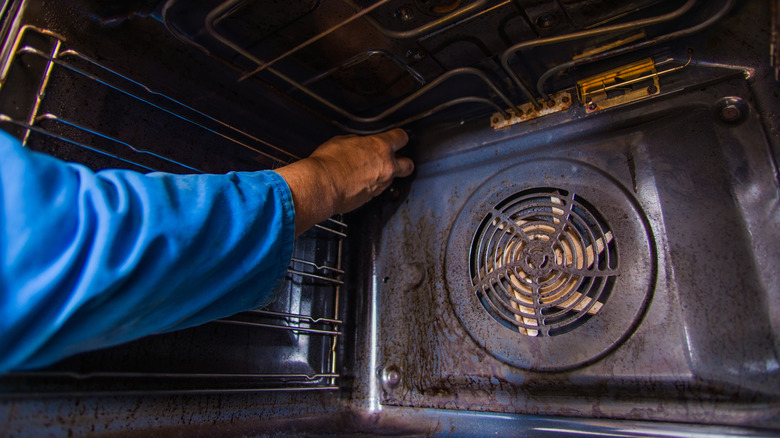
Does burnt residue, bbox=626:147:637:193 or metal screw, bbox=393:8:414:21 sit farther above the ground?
metal screw, bbox=393:8:414:21

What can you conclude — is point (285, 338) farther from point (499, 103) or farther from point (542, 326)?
point (499, 103)

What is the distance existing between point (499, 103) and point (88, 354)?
1.04 metres

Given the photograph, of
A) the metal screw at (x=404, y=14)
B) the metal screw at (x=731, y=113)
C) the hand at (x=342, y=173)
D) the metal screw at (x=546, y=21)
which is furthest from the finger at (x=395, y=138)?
the metal screw at (x=731, y=113)

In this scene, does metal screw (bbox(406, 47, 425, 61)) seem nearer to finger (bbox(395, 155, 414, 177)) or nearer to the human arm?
finger (bbox(395, 155, 414, 177))

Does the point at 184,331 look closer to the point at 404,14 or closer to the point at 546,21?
the point at 404,14

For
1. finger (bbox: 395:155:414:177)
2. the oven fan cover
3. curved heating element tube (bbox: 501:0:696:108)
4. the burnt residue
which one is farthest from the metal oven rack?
the burnt residue

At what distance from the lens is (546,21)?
0.92m

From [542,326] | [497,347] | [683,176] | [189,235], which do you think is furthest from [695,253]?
[189,235]

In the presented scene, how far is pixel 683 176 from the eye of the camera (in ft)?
2.89

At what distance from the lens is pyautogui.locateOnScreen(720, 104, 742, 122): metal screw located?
858 millimetres

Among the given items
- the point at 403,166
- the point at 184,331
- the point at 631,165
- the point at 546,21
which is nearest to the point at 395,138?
the point at 403,166

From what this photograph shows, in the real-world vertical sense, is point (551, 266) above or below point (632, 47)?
below

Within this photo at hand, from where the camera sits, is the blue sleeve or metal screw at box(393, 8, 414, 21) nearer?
the blue sleeve

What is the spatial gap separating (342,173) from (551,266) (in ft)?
1.69
